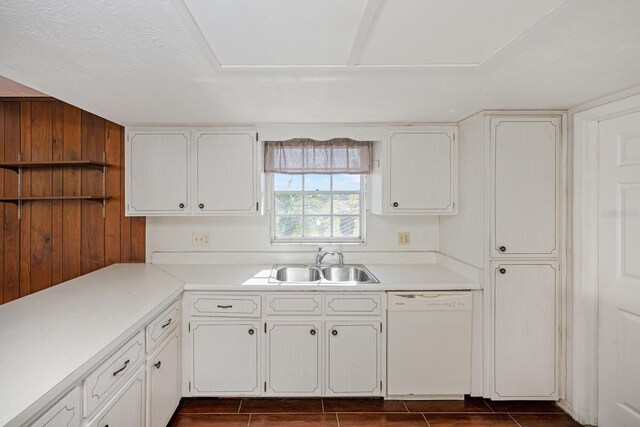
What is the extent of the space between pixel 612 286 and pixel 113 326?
107 inches

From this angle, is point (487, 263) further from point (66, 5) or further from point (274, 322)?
point (66, 5)

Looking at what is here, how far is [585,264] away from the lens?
2172 millimetres

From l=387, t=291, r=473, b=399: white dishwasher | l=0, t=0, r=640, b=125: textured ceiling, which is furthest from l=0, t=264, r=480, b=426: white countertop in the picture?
l=0, t=0, r=640, b=125: textured ceiling

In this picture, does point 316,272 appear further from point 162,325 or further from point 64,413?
point 64,413

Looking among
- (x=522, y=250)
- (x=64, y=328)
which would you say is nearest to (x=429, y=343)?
(x=522, y=250)

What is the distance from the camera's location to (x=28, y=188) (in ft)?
9.13

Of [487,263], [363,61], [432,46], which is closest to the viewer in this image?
[432,46]

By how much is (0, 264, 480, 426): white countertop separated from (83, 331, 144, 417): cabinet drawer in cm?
8

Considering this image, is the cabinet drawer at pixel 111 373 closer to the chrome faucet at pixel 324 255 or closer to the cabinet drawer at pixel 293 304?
the cabinet drawer at pixel 293 304

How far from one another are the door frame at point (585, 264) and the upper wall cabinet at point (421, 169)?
0.76 m

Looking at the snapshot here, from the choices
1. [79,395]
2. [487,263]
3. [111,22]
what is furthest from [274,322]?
[111,22]

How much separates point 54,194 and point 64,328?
1780 mm

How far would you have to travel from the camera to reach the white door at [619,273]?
1921mm

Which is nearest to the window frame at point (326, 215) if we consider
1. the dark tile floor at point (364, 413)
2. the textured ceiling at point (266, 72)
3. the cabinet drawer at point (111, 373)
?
the textured ceiling at point (266, 72)
